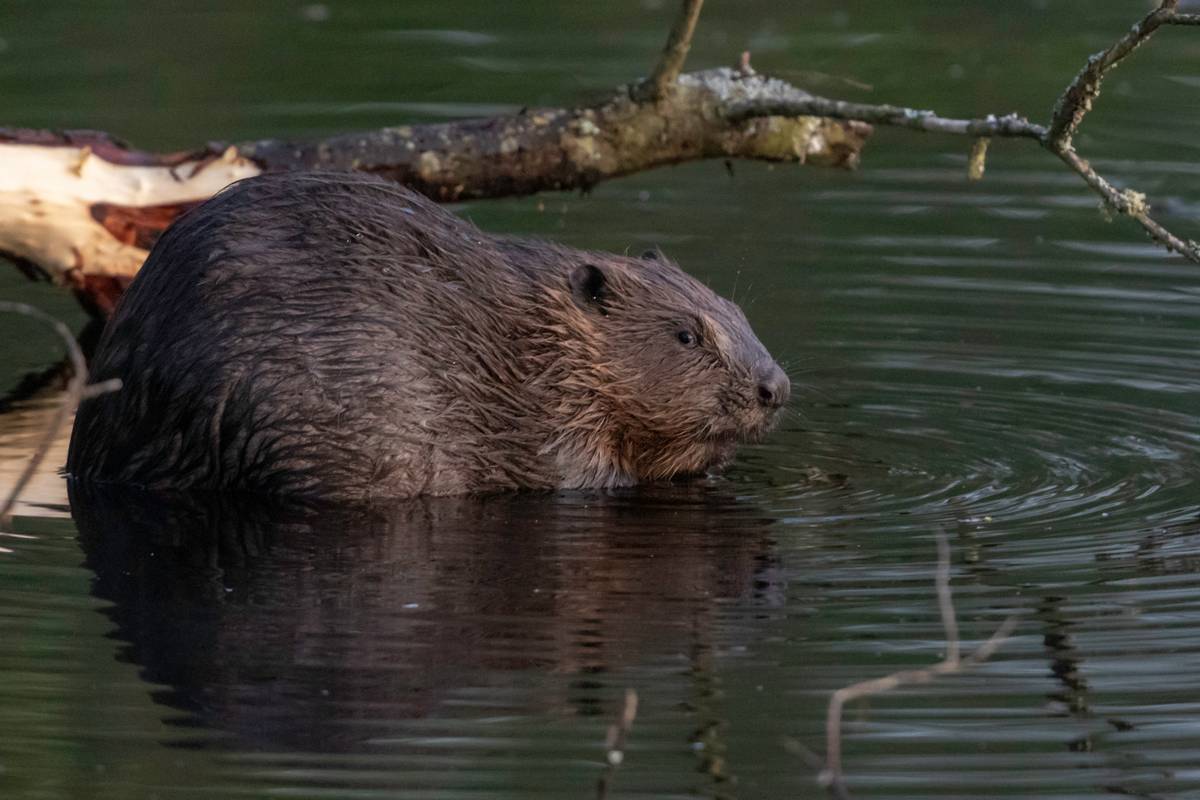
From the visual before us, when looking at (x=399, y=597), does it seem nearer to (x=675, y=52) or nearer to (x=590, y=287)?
(x=590, y=287)

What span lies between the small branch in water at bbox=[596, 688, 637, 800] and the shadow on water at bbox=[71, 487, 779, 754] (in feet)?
0.94

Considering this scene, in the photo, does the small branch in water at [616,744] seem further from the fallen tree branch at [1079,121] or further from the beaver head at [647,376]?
the fallen tree branch at [1079,121]

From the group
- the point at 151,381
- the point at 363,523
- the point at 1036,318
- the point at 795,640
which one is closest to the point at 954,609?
the point at 795,640

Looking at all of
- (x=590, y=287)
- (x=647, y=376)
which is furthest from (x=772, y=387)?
(x=590, y=287)

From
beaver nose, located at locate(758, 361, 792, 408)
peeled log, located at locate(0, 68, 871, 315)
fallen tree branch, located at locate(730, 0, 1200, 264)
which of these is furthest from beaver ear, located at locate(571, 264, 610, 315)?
peeled log, located at locate(0, 68, 871, 315)

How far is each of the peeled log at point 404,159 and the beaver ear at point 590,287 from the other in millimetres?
1804

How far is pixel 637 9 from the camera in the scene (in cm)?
1454

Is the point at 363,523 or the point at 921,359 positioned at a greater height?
the point at 921,359

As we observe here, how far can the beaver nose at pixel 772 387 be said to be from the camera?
623 cm

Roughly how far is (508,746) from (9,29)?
1087cm

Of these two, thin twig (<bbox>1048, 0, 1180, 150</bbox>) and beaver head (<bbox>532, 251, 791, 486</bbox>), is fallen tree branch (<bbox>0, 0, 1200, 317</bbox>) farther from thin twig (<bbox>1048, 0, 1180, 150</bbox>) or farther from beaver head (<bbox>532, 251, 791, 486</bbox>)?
beaver head (<bbox>532, 251, 791, 486</bbox>)

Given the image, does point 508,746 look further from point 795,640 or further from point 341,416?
point 341,416

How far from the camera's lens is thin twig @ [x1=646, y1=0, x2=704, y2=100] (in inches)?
298

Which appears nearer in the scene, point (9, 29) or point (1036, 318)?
point (1036, 318)
